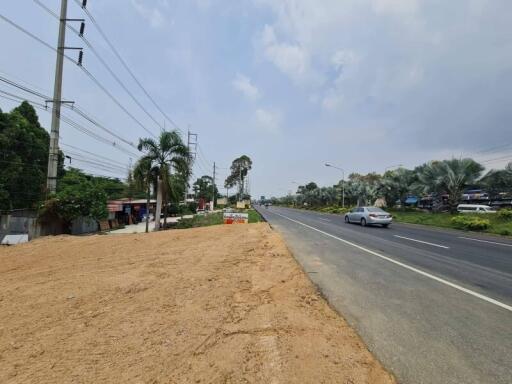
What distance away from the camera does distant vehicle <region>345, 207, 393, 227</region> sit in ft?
70.3

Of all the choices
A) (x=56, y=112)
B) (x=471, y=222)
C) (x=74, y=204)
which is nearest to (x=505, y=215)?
(x=471, y=222)

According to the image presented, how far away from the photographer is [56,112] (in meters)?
16.6

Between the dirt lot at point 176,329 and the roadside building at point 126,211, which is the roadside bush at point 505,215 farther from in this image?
the roadside building at point 126,211

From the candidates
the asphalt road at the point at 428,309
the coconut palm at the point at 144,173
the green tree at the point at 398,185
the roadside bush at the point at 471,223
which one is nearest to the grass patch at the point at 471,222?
the roadside bush at the point at 471,223

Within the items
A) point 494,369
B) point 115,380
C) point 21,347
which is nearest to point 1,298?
point 21,347

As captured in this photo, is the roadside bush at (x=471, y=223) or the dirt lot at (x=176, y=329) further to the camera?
the roadside bush at (x=471, y=223)

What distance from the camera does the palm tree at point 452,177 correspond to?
2658 centimetres

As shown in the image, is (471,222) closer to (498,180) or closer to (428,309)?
(498,180)

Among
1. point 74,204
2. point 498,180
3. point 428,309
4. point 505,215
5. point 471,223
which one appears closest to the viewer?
point 428,309

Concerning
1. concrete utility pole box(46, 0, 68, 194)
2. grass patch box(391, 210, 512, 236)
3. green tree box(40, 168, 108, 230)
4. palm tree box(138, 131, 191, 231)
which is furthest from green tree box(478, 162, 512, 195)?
concrete utility pole box(46, 0, 68, 194)

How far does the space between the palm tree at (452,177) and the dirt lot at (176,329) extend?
26.0 meters

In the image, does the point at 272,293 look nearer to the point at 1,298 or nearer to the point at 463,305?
the point at 463,305

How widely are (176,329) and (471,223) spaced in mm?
24433

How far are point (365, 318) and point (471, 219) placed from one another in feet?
75.9
